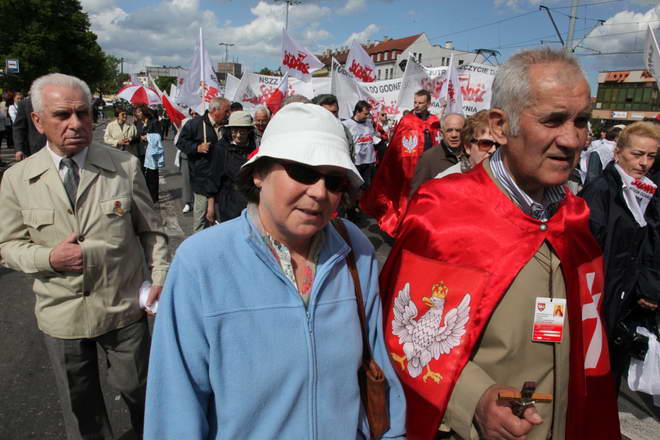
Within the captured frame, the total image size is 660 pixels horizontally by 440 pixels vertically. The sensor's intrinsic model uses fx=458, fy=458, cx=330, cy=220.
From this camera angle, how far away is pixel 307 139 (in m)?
1.33

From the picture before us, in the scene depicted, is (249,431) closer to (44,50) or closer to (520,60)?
(520,60)

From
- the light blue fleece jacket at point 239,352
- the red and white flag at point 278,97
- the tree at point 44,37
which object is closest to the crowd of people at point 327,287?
the light blue fleece jacket at point 239,352

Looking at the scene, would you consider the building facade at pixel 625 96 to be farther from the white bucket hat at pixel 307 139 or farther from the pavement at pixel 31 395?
the white bucket hat at pixel 307 139

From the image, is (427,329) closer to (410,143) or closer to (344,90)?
(410,143)

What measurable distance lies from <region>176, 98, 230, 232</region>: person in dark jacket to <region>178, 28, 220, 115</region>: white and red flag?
2447mm

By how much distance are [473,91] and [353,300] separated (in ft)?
32.5

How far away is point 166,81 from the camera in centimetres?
8238

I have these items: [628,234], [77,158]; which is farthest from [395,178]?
[77,158]

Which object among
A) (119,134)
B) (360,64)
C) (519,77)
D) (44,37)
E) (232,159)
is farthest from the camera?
(44,37)

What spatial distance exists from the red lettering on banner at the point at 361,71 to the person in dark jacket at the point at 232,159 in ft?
23.1

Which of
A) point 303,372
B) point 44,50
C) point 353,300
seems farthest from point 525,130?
point 44,50

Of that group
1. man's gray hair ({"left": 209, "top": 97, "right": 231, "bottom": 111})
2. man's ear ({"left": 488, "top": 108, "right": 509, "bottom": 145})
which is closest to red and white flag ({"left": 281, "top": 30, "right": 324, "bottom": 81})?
man's gray hair ({"left": 209, "top": 97, "right": 231, "bottom": 111})

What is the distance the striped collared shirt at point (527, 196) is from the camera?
1.79 meters

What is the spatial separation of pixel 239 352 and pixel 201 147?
5.39m
